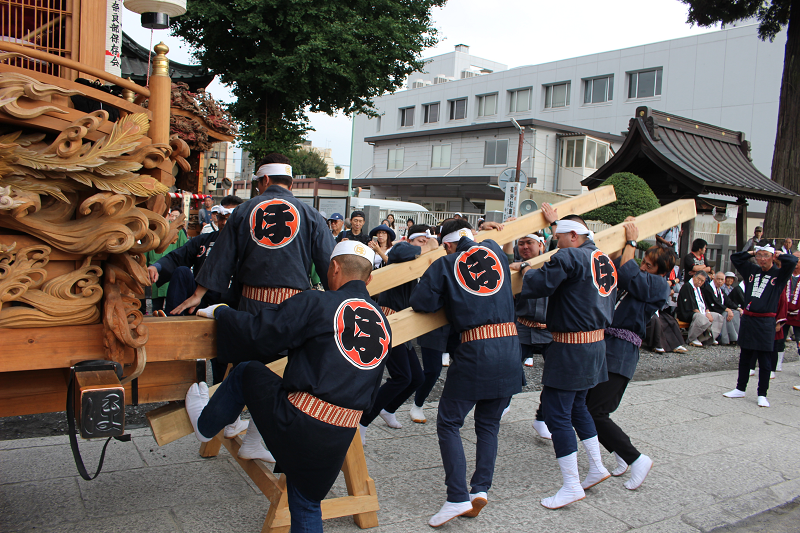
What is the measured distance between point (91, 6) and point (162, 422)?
10.0 feet

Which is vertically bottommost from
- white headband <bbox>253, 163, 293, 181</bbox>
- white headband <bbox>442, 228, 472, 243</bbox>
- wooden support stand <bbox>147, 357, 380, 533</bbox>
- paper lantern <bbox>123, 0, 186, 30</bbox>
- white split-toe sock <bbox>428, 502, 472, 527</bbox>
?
white split-toe sock <bbox>428, 502, 472, 527</bbox>

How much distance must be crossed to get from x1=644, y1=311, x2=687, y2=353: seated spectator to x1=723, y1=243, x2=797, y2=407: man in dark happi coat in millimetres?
2529

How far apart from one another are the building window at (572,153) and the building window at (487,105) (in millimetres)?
9748

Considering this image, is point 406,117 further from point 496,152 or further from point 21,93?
point 21,93

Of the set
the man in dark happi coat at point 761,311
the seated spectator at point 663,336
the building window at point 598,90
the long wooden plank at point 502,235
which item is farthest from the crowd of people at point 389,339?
the building window at point 598,90

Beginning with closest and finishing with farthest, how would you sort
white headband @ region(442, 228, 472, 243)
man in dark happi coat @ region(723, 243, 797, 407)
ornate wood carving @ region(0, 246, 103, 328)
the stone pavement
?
1. ornate wood carving @ region(0, 246, 103, 328)
2. the stone pavement
3. white headband @ region(442, 228, 472, 243)
4. man in dark happi coat @ region(723, 243, 797, 407)

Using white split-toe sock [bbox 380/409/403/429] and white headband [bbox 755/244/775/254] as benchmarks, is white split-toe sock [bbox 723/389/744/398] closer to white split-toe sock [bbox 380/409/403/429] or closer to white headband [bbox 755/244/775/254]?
white headband [bbox 755/244/775/254]

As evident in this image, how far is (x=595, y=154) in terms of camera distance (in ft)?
Result: 81.1

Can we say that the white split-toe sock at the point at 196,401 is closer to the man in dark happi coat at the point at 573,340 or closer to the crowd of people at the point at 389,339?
the crowd of people at the point at 389,339

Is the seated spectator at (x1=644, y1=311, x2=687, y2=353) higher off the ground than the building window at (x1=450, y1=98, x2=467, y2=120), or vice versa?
the building window at (x1=450, y1=98, x2=467, y2=120)

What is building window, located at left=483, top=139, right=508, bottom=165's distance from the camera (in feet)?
83.1

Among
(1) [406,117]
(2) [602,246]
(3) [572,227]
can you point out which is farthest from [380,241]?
(1) [406,117]

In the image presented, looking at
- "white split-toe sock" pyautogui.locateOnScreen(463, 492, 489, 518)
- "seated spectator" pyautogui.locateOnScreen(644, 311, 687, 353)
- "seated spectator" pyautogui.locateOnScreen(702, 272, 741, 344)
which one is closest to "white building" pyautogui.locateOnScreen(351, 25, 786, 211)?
"seated spectator" pyautogui.locateOnScreen(702, 272, 741, 344)

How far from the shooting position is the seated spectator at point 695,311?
1022 cm
